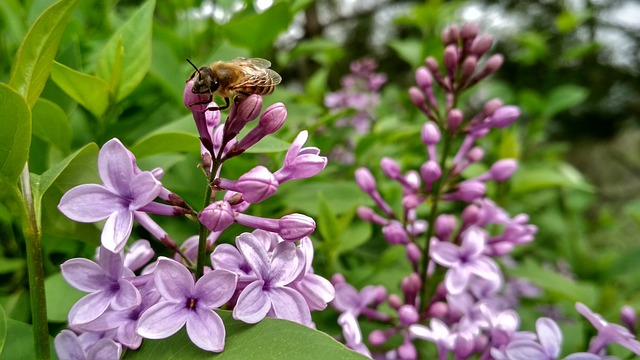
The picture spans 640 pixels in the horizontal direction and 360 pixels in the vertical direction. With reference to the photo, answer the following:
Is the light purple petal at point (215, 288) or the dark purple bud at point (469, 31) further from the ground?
the light purple petal at point (215, 288)

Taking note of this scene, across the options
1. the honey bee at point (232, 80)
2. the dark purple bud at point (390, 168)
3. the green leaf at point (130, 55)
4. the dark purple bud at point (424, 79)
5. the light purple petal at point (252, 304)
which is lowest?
the dark purple bud at point (390, 168)

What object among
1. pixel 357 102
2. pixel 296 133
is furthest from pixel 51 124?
pixel 357 102

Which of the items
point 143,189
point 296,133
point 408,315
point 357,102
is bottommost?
point 357,102

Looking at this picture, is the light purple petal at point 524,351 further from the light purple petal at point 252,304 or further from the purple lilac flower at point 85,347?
the purple lilac flower at point 85,347

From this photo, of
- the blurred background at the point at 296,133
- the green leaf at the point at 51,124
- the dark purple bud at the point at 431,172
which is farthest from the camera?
the dark purple bud at the point at 431,172

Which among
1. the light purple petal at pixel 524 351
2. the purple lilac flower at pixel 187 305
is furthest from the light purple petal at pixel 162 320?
the light purple petal at pixel 524 351

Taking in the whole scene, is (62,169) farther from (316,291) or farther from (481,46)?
(481,46)

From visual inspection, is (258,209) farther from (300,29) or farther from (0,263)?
(300,29)

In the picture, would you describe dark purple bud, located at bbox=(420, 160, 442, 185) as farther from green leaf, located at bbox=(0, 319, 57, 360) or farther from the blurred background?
green leaf, located at bbox=(0, 319, 57, 360)
